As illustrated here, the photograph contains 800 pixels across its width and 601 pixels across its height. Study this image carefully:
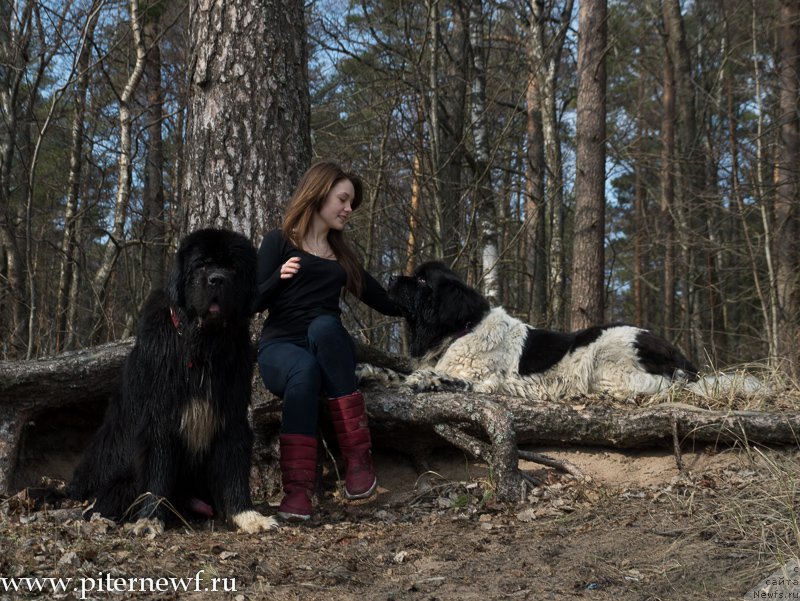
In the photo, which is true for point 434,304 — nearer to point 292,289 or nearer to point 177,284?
point 292,289

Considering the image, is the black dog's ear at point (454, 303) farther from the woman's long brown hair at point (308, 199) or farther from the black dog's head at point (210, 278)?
the black dog's head at point (210, 278)

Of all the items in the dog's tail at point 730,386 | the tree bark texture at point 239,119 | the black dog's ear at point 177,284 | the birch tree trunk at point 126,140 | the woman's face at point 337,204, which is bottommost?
the dog's tail at point 730,386

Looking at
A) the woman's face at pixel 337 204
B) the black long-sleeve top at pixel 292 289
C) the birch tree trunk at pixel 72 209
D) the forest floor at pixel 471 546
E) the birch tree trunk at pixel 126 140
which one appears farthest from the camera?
the birch tree trunk at pixel 126 140

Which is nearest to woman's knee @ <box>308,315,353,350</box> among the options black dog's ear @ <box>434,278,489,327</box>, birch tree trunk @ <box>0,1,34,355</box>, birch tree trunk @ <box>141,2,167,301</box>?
black dog's ear @ <box>434,278,489,327</box>

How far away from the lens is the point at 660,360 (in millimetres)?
6355

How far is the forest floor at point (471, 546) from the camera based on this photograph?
10.0 ft

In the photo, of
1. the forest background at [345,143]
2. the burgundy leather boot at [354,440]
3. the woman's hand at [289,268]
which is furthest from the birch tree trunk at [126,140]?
the burgundy leather boot at [354,440]

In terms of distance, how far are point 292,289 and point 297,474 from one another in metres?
1.16

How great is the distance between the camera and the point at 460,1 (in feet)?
33.1

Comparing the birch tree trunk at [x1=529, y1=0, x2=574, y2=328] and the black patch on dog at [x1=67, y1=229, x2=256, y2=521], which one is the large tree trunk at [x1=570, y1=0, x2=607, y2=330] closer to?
the birch tree trunk at [x1=529, y1=0, x2=574, y2=328]

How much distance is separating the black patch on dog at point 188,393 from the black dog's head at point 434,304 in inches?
95.0

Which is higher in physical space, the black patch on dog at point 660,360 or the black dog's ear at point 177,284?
the black dog's ear at point 177,284

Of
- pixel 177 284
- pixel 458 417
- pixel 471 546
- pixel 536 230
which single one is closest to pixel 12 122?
pixel 177 284

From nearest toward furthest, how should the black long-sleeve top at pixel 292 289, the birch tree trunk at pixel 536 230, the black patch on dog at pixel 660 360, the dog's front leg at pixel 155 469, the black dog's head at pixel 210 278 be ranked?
the black dog's head at pixel 210 278, the dog's front leg at pixel 155 469, the black long-sleeve top at pixel 292 289, the black patch on dog at pixel 660 360, the birch tree trunk at pixel 536 230
